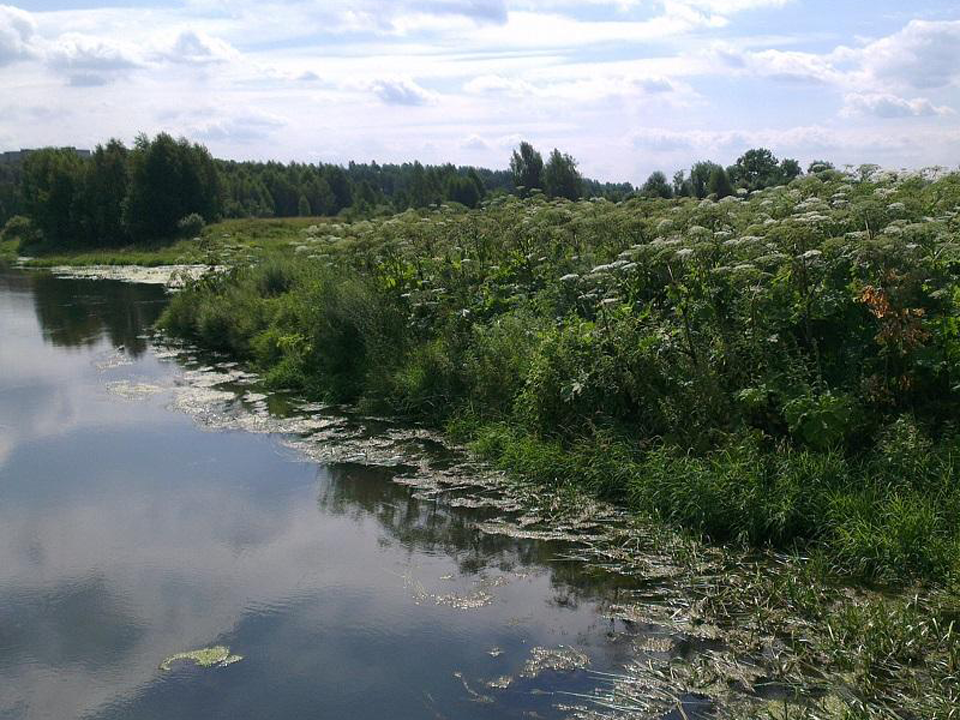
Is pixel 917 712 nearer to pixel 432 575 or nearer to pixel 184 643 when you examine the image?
pixel 432 575

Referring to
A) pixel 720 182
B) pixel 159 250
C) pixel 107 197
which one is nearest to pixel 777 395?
pixel 720 182

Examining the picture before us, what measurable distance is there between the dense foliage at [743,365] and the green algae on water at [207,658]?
3823mm

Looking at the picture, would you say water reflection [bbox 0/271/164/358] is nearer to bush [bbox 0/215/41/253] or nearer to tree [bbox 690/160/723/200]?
tree [bbox 690/160/723/200]

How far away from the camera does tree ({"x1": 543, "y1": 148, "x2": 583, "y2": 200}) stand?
35.5 m

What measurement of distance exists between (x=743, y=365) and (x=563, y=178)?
99.2 ft

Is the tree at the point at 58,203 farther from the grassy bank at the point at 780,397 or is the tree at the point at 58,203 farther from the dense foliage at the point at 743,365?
the grassy bank at the point at 780,397

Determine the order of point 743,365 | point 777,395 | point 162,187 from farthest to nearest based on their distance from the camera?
point 162,187
point 743,365
point 777,395

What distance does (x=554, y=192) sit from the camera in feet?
113

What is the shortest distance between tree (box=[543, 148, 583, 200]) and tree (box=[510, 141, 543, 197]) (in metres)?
0.57

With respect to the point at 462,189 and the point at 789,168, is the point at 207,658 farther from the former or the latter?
the point at 462,189

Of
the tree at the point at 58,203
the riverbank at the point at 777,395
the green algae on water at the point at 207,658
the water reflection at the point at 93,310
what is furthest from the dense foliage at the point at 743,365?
the tree at the point at 58,203

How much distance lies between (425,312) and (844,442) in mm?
6974

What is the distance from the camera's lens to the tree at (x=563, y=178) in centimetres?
3547

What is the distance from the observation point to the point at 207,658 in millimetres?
6371
